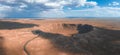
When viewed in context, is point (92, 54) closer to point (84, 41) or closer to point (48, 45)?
point (84, 41)

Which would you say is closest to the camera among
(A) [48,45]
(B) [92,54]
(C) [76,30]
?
(B) [92,54]

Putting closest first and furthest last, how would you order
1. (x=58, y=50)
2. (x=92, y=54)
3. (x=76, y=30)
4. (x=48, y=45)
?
(x=92, y=54)
(x=58, y=50)
(x=48, y=45)
(x=76, y=30)

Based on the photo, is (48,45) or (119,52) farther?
(48,45)

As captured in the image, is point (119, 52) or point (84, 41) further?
point (84, 41)

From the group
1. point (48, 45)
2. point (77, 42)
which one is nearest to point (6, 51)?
point (48, 45)

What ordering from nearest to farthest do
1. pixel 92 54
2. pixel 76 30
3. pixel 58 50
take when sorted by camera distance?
pixel 92 54 → pixel 58 50 → pixel 76 30

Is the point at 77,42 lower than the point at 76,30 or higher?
higher

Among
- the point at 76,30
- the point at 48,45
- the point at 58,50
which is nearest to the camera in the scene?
the point at 58,50

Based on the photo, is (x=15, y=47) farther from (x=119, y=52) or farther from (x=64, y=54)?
(x=119, y=52)

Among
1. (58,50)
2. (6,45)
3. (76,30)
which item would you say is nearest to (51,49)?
(58,50)
